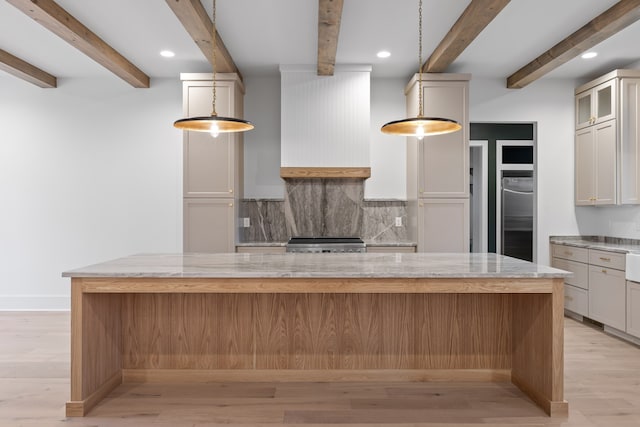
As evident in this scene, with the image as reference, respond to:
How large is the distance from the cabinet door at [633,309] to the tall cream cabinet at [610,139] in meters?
0.95

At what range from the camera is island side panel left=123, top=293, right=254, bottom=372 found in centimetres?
271

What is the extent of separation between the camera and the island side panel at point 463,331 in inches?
107

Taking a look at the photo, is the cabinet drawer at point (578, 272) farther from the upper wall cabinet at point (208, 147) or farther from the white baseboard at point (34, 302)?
the white baseboard at point (34, 302)

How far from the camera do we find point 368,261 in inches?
104

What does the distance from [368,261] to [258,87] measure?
2.99 metres

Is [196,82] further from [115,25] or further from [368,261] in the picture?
[368,261]

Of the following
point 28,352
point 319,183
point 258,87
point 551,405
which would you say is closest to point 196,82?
point 258,87

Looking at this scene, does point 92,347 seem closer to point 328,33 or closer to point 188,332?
point 188,332

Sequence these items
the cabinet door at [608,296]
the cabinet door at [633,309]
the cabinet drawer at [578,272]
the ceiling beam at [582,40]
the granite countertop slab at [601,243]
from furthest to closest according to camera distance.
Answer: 1. the cabinet drawer at [578,272]
2. the granite countertop slab at [601,243]
3. the cabinet door at [608,296]
4. the cabinet door at [633,309]
5. the ceiling beam at [582,40]

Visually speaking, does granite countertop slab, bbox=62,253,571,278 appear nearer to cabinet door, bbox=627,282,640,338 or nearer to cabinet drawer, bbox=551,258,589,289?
cabinet door, bbox=627,282,640,338

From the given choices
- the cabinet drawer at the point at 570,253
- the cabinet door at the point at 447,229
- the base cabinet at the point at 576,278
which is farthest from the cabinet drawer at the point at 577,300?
the cabinet door at the point at 447,229

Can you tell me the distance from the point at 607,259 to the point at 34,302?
19.6 ft

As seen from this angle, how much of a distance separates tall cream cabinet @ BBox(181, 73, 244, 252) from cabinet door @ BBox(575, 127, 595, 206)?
3.78 metres

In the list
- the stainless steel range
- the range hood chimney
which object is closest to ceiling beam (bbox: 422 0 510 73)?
the range hood chimney
